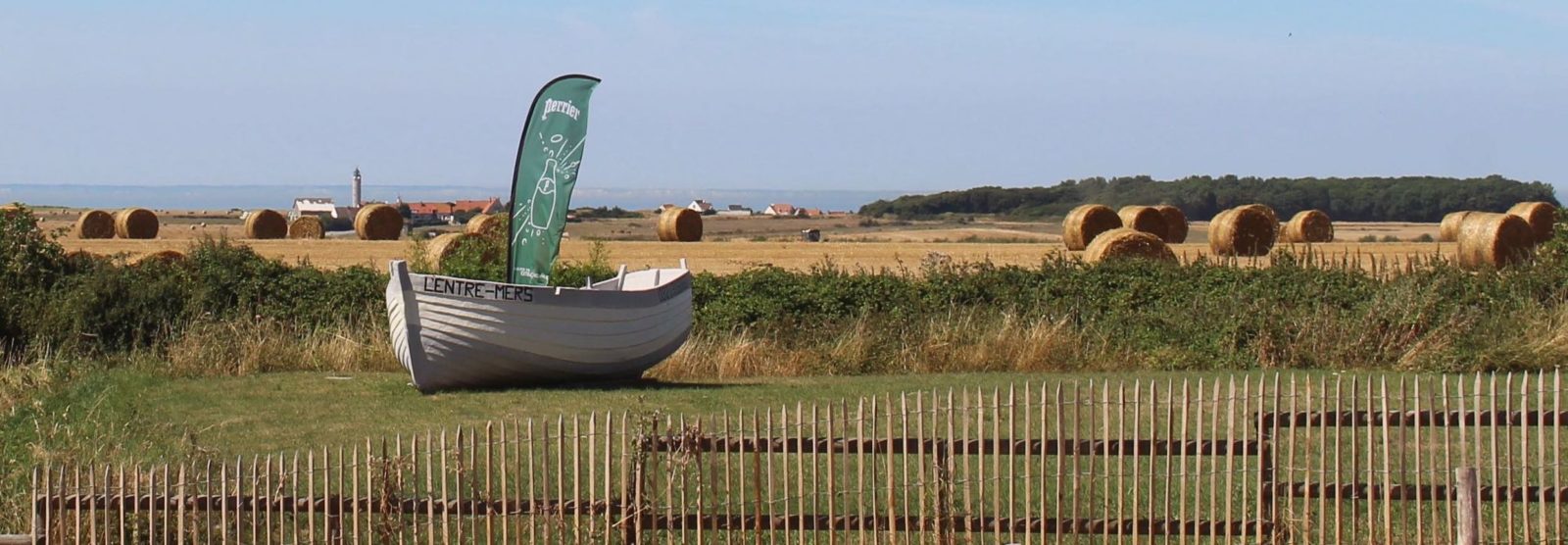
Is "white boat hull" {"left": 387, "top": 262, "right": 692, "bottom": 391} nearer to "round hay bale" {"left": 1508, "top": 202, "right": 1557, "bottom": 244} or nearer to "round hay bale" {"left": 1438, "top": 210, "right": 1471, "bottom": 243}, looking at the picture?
"round hay bale" {"left": 1508, "top": 202, "right": 1557, "bottom": 244}

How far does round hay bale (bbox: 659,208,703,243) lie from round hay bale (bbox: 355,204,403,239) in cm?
737

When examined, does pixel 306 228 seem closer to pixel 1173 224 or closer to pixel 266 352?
pixel 1173 224

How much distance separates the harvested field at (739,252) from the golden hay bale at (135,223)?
4.68 metres

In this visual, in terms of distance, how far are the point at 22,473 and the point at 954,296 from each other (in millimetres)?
14666

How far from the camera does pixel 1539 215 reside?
38875 millimetres

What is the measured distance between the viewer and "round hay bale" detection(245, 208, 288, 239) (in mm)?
51562

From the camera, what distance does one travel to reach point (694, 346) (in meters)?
21.6

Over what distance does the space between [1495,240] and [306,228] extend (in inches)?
1255

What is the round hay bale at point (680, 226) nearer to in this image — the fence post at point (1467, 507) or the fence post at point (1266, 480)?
the fence post at point (1266, 480)

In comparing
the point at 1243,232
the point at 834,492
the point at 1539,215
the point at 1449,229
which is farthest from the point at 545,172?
the point at 1449,229

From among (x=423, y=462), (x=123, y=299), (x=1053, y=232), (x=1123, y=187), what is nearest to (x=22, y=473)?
(x=423, y=462)

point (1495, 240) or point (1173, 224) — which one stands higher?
point (1173, 224)

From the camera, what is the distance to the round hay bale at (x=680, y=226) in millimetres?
50469

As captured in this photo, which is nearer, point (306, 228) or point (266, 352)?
point (266, 352)
